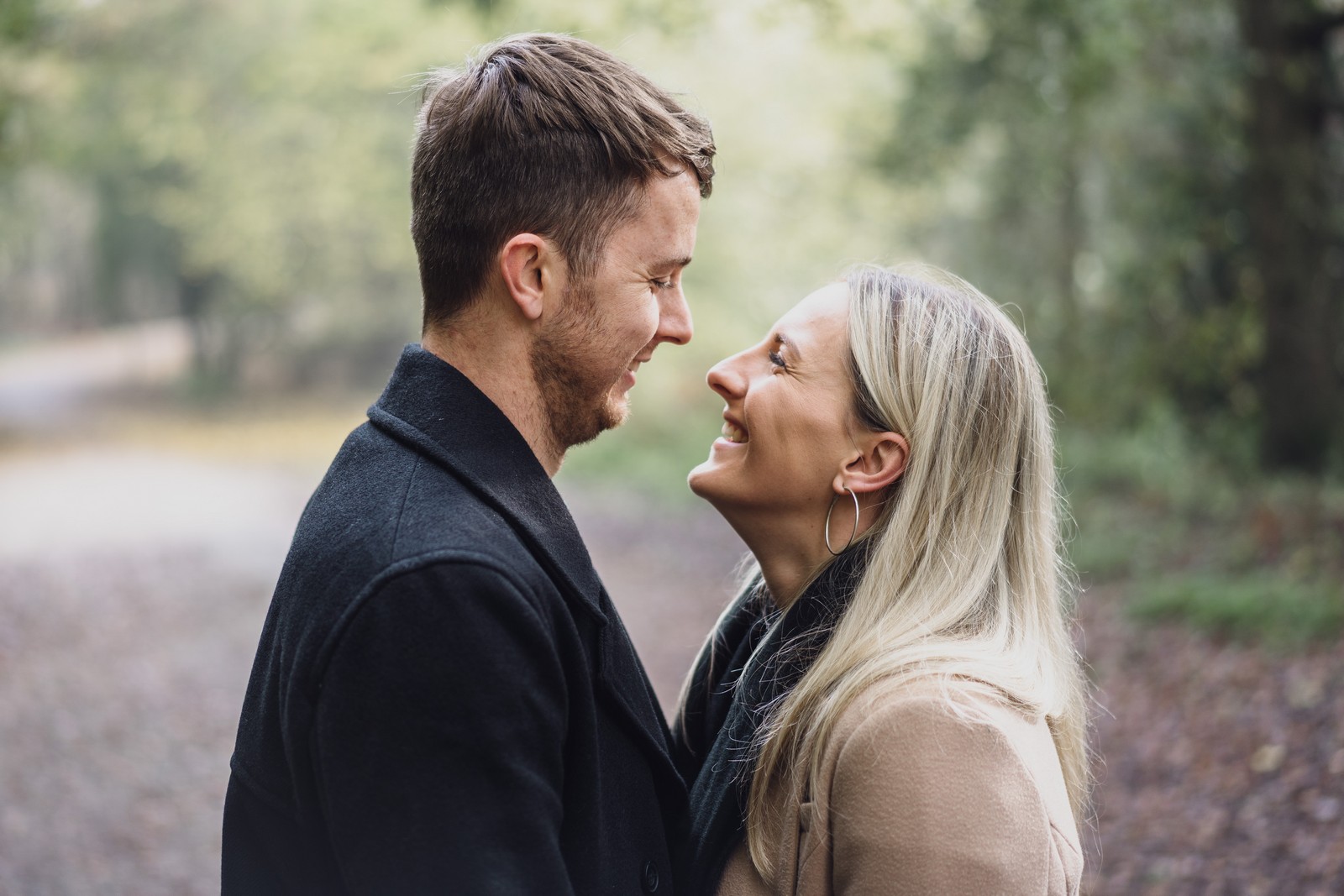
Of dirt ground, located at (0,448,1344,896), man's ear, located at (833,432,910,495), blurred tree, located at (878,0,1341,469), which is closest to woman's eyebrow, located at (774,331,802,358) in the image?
man's ear, located at (833,432,910,495)

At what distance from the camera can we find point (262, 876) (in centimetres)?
204

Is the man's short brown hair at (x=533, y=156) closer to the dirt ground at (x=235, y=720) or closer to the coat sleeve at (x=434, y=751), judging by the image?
the coat sleeve at (x=434, y=751)

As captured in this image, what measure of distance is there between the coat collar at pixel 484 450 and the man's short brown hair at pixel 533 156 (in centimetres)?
16

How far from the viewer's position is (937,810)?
1956 millimetres

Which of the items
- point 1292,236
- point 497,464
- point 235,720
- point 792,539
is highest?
point 1292,236

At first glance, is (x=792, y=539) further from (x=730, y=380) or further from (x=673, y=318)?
(x=673, y=318)

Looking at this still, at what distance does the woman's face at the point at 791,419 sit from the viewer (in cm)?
250

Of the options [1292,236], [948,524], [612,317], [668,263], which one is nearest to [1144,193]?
[1292,236]

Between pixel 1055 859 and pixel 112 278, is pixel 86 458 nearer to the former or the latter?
pixel 112 278

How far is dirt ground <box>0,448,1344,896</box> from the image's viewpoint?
5.77 metres

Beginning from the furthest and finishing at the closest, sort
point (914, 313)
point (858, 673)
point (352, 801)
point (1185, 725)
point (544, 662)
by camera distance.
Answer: point (1185, 725), point (914, 313), point (858, 673), point (544, 662), point (352, 801)

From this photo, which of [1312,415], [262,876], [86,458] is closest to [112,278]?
[86,458]

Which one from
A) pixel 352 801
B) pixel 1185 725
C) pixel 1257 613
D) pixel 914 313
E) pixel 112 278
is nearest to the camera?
pixel 352 801

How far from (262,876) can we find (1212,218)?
1175 cm
